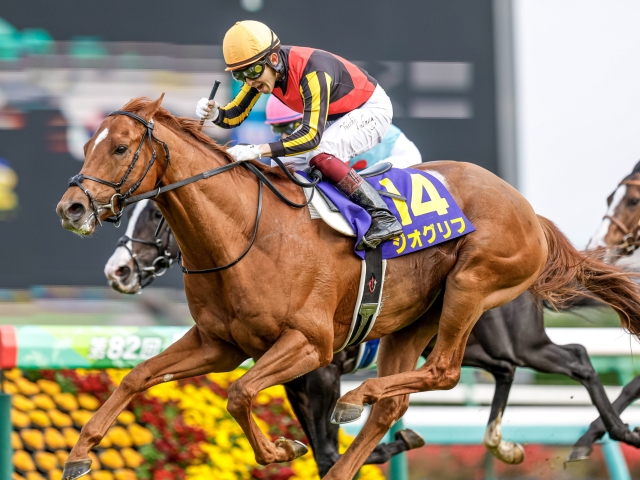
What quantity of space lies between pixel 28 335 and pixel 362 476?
1.72m

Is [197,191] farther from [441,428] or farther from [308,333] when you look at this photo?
[441,428]

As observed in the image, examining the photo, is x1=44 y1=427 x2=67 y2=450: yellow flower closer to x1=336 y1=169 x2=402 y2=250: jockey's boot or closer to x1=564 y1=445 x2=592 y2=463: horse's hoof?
x1=336 y1=169 x2=402 y2=250: jockey's boot

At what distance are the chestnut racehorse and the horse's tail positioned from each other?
0.72ft

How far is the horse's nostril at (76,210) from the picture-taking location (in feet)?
10.1

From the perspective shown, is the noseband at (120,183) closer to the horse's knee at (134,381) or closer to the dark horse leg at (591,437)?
the horse's knee at (134,381)

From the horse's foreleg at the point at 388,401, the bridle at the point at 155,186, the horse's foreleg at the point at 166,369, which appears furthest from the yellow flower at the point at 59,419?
the horse's foreleg at the point at 388,401

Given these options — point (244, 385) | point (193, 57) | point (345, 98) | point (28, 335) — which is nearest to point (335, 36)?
point (193, 57)

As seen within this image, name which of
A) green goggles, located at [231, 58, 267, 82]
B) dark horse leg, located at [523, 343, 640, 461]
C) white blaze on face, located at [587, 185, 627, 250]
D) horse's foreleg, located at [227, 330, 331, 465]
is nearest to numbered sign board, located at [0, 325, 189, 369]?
horse's foreleg, located at [227, 330, 331, 465]

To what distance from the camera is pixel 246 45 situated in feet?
11.5

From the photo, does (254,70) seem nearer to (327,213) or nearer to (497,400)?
(327,213)

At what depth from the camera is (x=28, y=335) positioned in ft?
13.8

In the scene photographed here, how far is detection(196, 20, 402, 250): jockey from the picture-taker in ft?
11.6

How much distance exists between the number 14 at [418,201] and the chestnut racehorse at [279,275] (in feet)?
0.35

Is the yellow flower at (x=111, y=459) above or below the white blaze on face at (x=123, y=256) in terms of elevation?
below
